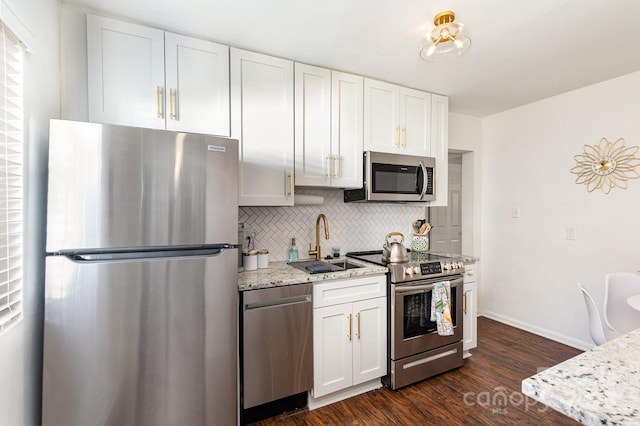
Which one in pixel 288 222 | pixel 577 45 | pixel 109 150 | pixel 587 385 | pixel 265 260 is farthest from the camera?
pixel 288 222

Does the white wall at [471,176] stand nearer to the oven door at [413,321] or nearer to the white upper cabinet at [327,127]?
the oven door at [413,321]

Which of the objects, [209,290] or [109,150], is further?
[209,290]

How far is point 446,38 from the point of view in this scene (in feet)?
5.45

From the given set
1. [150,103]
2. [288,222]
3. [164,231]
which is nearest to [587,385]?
[164,231]

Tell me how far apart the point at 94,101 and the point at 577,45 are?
3.07m

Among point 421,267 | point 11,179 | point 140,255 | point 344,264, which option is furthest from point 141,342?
point 421,267

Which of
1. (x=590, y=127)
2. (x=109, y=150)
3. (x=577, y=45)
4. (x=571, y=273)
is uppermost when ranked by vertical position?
(x=577, y=45)

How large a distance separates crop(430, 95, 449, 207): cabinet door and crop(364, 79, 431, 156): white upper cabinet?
6 cm

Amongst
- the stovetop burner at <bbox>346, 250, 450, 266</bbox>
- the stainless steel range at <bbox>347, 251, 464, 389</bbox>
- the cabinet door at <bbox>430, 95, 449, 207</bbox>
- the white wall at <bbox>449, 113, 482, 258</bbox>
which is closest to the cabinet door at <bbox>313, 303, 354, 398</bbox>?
the stainless steel range at <bbox>347, 251, 464, 389</bbox>

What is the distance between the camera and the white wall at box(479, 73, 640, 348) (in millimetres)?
2535

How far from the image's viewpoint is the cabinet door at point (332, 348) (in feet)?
6.37

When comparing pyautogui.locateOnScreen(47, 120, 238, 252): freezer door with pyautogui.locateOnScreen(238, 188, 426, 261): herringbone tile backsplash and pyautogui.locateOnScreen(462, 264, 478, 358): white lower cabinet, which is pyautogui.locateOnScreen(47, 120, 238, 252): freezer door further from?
pyautogui.locateOnScreen(462, 264, 478, 358): white lower cabinet

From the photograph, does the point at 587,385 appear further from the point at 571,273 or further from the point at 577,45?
the point at 571,273

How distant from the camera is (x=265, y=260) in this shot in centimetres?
221
